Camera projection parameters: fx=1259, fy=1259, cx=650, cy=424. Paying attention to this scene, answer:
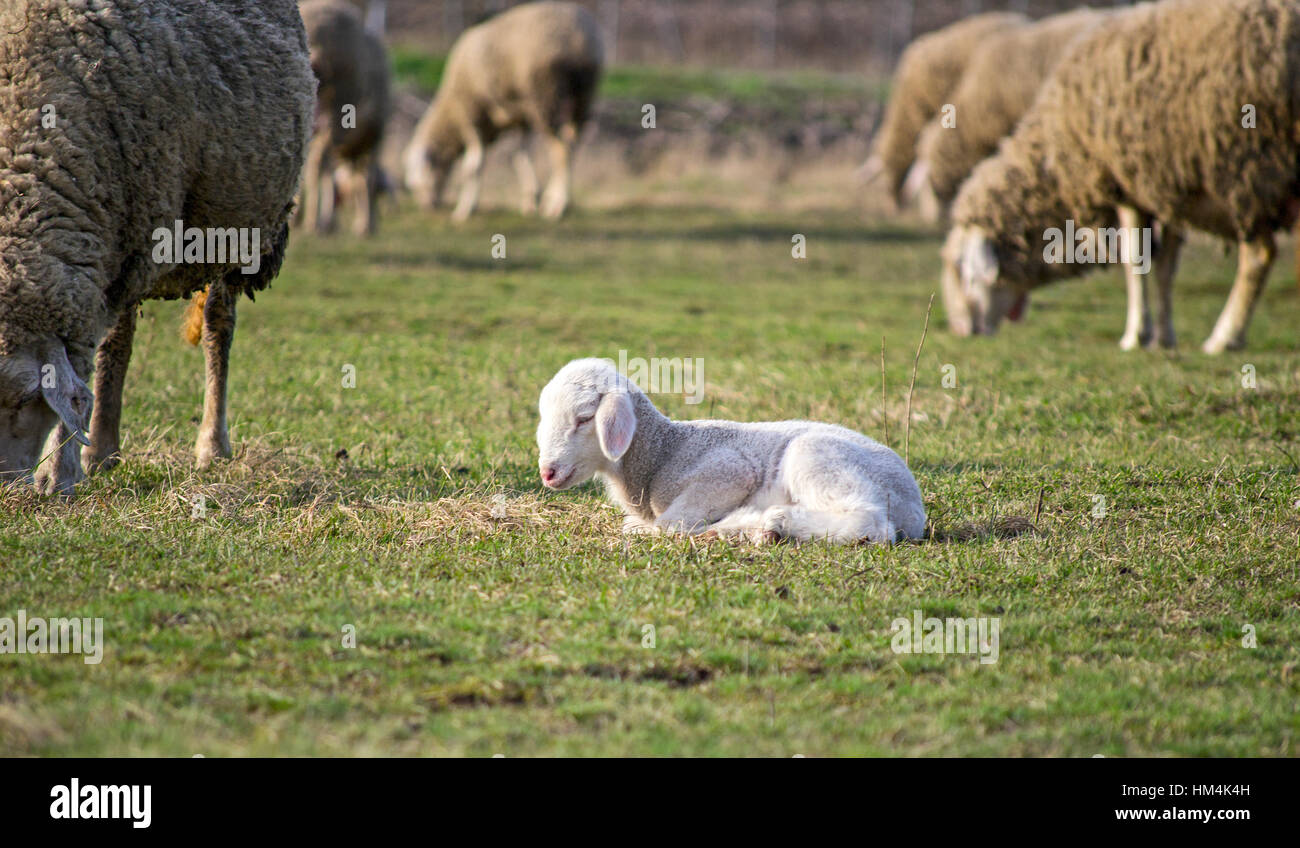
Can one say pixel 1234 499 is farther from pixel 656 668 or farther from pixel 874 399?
pixel 656 668

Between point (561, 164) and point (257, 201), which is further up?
point (561, 164)

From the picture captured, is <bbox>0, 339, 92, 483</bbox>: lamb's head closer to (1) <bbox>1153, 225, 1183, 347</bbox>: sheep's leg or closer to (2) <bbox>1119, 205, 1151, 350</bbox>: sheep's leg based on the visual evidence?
(2) <bbox>1119, 205, 1151, 350</bbox>: sheep's leg

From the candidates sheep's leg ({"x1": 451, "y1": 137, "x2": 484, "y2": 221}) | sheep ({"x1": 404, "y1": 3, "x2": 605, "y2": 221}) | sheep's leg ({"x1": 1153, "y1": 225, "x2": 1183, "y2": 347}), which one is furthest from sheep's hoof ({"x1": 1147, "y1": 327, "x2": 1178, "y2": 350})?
sheep's leg ({"x1": 451, "y1": 137, "x2": 484, "y2": 221})

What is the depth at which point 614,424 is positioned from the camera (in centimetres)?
493

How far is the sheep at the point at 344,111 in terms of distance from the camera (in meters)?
16.1

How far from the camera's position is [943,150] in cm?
1780

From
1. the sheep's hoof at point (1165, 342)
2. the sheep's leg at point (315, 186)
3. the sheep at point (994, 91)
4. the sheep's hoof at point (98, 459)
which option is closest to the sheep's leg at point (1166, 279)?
the sheep's hoof at point (1165, 342)

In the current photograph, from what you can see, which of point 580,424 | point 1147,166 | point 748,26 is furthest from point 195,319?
point 748,26

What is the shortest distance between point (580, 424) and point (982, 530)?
175 centimetres

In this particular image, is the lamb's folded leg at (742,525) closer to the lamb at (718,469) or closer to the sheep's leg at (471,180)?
the lamb at (718,469)

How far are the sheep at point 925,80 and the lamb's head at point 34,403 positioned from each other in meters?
16.3

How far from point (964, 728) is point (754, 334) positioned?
26.7 feet

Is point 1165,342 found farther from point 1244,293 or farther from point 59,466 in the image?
point 59,466
